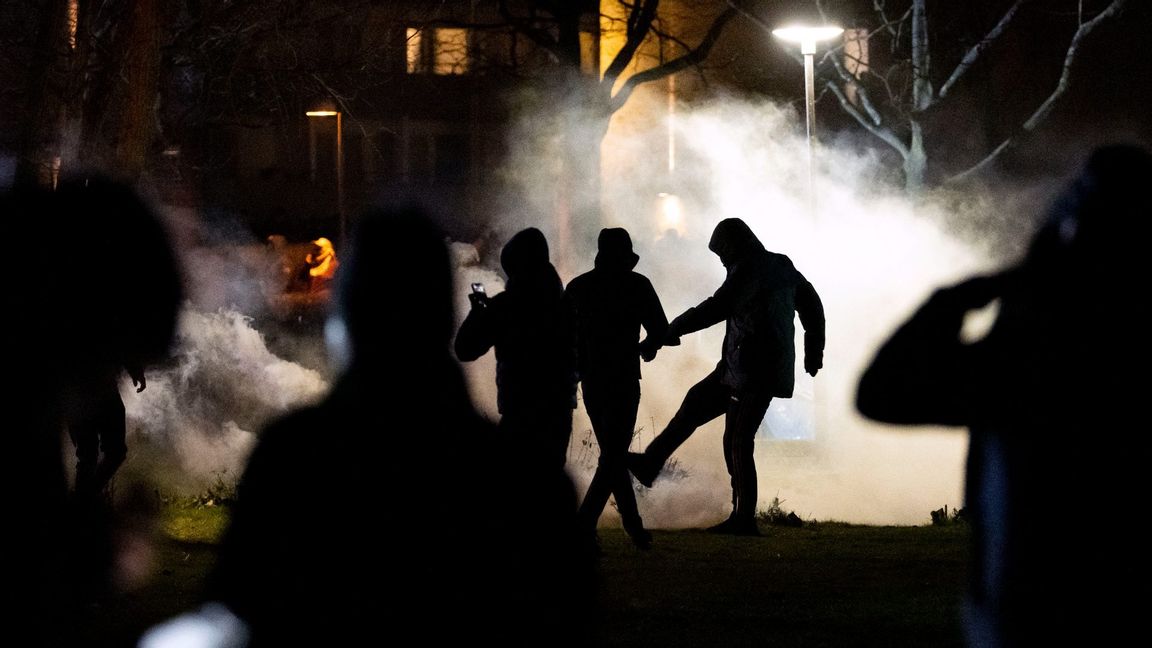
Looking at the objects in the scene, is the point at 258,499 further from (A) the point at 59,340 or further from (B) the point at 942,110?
(B) the point at 942,110

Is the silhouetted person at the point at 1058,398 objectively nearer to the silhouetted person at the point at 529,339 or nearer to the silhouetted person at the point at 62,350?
the silhouetted person at the point at 62,350

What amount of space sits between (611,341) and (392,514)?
5393 millimetres

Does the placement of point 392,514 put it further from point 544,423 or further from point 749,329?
point 749,329

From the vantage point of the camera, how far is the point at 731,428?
8.42 metres

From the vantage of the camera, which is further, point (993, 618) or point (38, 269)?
point (38, 269)

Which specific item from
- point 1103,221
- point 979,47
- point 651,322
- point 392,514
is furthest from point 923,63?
point 392,514

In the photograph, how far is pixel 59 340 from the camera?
262 inches

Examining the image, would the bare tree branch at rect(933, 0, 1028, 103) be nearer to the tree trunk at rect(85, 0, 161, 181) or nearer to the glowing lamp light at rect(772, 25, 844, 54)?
the glowing lamp light at rect(772, 25, 844, 54)

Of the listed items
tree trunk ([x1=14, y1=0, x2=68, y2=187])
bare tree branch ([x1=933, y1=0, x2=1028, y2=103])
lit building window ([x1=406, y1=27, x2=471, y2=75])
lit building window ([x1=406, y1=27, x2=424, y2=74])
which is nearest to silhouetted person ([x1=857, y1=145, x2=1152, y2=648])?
tree trunk ([x1=14, y1=0, x2=68, y2=187])

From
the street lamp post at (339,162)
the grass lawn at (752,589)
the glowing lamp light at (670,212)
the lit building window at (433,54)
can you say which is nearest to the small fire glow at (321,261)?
the street lamp post at (339,162)

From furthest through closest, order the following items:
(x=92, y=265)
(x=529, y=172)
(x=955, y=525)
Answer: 1. (x=529, y=172)
2. (x=955, y=525)
3. (x=92, y=265)

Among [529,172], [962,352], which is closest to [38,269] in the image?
[962,352]

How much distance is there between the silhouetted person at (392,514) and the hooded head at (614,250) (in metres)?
5.24

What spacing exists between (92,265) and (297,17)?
34.2 ft
